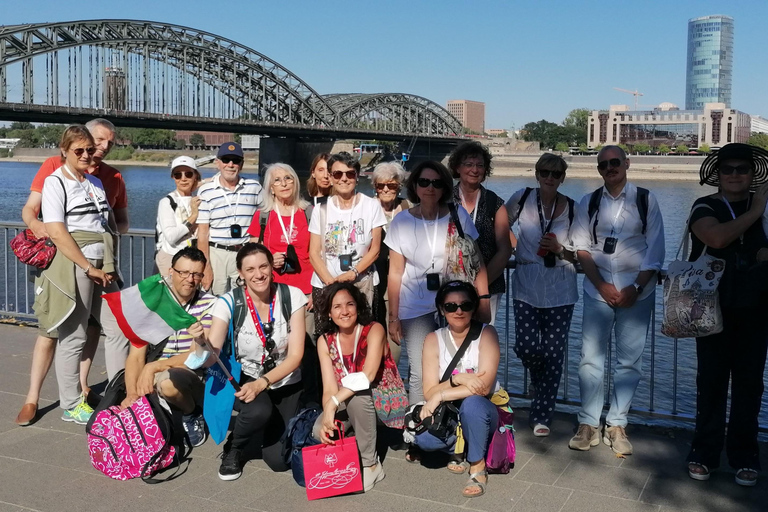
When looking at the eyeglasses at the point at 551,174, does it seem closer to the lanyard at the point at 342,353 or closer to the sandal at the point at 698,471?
the lanyard at the point at 342,353

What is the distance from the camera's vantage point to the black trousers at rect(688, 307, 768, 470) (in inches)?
157

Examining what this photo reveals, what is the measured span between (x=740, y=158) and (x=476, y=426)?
1.84 metres

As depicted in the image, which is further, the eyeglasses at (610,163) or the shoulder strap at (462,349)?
the eyeglasses at (610,163)

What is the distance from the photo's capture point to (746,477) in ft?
12.9

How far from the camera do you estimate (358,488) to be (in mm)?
3924

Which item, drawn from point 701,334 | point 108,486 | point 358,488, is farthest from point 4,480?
point 701,334

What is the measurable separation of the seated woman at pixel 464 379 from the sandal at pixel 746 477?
3.96 feet

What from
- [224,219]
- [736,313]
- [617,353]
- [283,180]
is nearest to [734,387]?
[736,313]

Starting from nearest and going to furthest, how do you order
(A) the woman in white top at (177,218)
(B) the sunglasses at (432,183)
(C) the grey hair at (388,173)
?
(B) the sunglasses at (432,183), (C) the grey hair at (388,173), (A) the woman in white top at (177,218)

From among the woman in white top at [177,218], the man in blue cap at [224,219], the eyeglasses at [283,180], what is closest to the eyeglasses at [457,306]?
the eyeglasses at [283,180]

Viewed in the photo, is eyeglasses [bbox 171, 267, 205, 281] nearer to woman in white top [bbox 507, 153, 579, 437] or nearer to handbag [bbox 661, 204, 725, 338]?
woman in white top [bbox 507, 153, 579, 437]

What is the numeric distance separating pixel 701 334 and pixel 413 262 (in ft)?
5.00

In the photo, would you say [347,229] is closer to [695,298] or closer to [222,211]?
[222,211]

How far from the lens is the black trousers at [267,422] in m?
4.23
